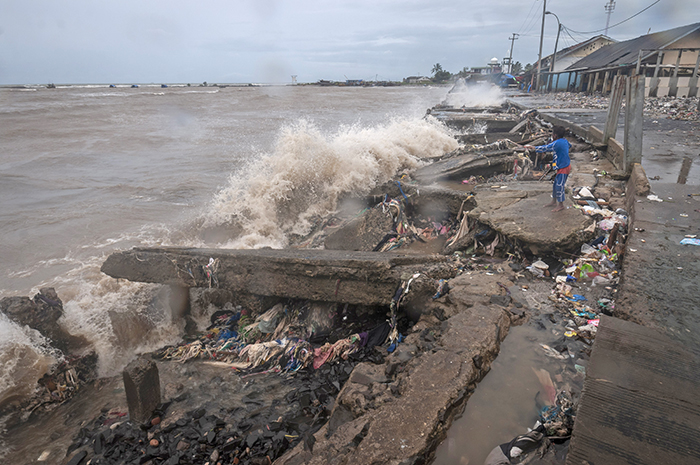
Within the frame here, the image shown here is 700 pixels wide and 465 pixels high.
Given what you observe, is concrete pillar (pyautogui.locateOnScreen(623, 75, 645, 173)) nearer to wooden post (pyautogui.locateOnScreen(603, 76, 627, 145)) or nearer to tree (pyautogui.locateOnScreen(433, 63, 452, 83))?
wooden post (pyautogui.locateOnScreen(603, 76, 627, 145))

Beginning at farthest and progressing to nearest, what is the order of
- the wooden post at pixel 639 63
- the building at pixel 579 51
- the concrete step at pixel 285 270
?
1. the building at pixel 579 51
2. the wooden post at pixel 639 63
3. the concrete step at pixel 285 270

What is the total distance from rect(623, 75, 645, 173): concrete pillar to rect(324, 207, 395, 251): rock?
4190 millimetres

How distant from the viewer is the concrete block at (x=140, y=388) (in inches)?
115

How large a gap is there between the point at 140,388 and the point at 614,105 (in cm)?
923

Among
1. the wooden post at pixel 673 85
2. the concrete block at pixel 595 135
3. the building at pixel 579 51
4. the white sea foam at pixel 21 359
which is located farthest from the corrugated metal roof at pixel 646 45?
the white sea foam at pixel 21 359

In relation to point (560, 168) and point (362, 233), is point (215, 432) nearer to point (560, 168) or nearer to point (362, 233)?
point (362, 233)

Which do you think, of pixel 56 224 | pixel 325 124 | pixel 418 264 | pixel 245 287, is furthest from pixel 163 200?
pixel 325 124

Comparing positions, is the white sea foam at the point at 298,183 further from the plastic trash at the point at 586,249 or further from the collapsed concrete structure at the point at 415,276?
the plastic trash at the point at 586,249

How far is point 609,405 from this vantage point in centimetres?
193

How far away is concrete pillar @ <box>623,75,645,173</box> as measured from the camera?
5898 mm

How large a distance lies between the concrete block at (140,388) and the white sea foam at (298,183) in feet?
13.9

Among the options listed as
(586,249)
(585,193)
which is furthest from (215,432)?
(585,193)

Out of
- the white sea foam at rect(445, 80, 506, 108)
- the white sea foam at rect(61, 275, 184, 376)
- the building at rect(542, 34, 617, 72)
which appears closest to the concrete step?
the white sea foam at rect(61, 275, 184, 376)

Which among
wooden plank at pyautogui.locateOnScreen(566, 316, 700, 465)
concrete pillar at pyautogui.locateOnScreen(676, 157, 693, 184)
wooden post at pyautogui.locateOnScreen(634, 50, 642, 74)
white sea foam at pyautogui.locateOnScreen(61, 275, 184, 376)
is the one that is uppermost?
wooden post at pyautogui.locateOnScreen(634, 50, 642, 74)
